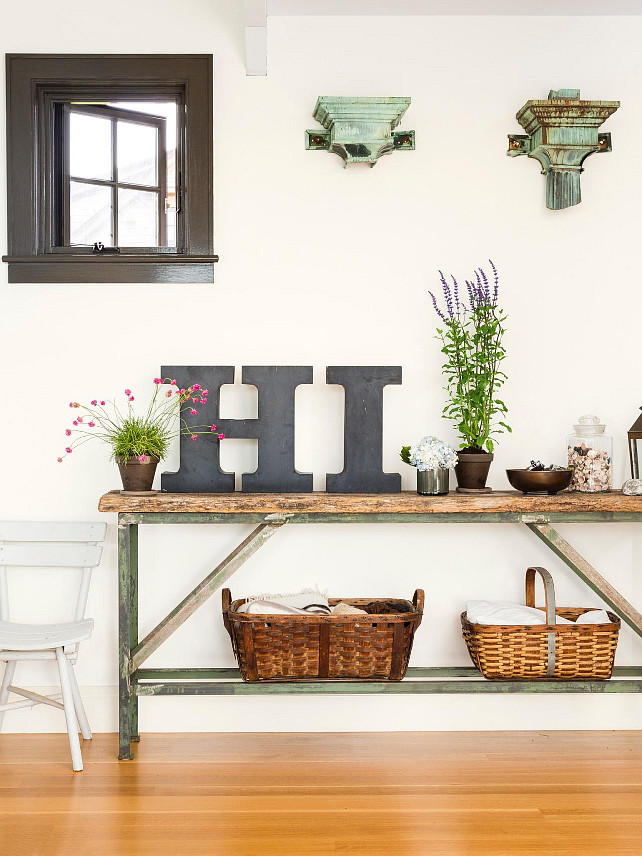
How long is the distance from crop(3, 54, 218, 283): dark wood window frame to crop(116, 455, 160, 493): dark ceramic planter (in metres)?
0.70

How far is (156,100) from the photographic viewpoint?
3.13 meters

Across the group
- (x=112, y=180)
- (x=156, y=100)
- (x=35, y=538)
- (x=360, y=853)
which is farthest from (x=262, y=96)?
(x=360, y=853)

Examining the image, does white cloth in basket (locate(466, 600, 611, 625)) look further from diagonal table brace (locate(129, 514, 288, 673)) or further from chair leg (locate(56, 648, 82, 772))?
chair leg (locate(56, 648, 82, 772))

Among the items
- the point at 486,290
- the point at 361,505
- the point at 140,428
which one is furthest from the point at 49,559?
the point at 486,290

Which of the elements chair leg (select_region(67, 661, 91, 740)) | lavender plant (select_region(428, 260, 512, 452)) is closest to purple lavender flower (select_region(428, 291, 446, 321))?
lavender plant (select_region(428, 260, 512, 452))

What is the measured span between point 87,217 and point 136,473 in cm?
106

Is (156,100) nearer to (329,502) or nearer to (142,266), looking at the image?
(142,266)

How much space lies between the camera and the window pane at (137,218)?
317cm

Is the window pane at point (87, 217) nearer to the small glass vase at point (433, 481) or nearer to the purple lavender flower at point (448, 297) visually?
the purple lavender flower at point (448, 297)

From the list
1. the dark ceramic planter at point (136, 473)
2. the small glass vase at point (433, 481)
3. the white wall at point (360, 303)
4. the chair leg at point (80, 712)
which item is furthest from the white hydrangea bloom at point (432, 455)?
the chair leg at point (80, 712)

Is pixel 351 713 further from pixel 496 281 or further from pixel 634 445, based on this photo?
pixel 496 281

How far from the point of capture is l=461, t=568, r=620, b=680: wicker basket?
2.71 m

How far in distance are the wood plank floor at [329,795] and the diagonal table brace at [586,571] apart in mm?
478

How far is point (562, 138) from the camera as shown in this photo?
298 centimetres
